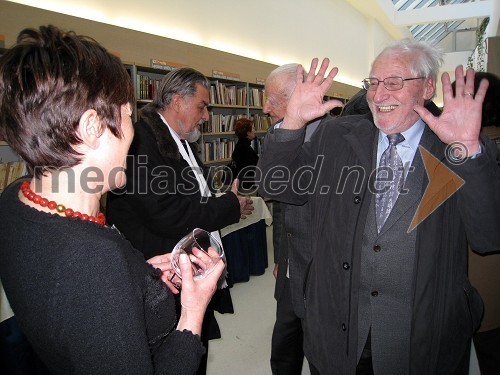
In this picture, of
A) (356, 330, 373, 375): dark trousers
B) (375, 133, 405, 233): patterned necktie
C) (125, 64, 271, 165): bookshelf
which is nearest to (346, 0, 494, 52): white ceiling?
(125, 64, 271, 165): bookshelf

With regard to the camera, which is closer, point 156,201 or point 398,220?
point 398,220

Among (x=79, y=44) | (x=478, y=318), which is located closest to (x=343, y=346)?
(x=478, y=318)

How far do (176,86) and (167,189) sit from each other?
25.6 inches

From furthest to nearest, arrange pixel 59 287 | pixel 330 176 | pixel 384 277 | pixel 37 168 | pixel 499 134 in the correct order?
1. pixel 499 134
2. pixel 330 176
3. pixel 384 277
4. pixel 37 168
5. pixel 59 287

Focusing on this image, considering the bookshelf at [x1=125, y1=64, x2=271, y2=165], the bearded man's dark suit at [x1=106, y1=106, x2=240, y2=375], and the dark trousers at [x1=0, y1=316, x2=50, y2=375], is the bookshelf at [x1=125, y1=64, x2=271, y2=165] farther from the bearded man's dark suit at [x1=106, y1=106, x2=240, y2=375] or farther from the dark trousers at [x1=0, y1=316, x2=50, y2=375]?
the dark trousers at [x1=0, y1=316, x2=50, y2=375]

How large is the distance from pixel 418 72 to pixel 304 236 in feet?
2.94

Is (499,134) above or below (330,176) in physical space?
above

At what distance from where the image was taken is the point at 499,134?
192cm

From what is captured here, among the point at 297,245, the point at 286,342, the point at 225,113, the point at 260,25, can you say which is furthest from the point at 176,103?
the point at 260,25

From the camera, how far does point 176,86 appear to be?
197cm

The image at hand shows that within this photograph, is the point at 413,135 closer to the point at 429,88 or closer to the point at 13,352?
the point at 429,88

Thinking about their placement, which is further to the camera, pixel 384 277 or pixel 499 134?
pixel 499 134

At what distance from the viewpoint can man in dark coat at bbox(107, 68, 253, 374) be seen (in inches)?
63.4

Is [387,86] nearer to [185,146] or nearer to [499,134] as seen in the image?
[499,134]
